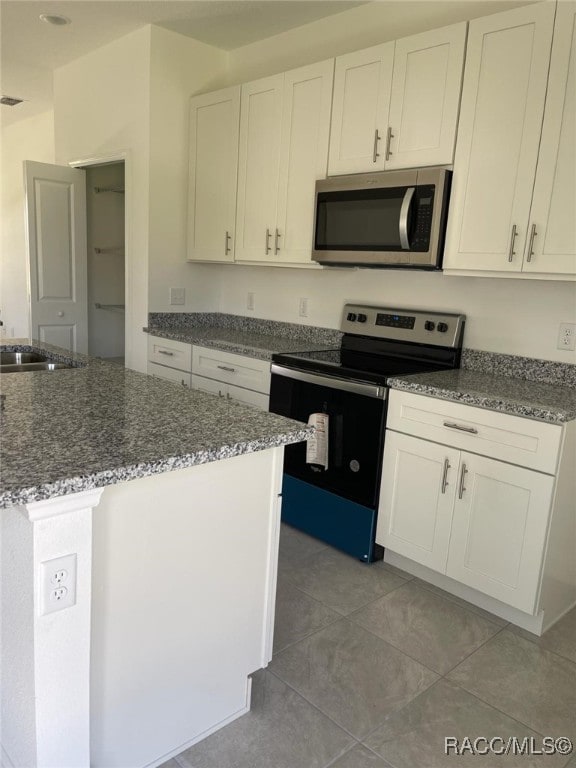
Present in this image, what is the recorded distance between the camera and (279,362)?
294cm

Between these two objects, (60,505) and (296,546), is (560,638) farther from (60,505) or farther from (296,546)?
(60,505)

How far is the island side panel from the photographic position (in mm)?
1337

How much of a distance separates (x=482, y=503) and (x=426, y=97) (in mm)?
1736

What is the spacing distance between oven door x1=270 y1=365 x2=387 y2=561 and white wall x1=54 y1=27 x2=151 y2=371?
4.51 ft

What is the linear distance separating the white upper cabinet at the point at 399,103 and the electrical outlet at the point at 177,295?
4.72 feet

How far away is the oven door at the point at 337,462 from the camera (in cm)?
257

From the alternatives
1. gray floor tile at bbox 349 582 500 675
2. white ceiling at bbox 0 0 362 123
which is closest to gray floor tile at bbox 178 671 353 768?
gray floor tile at bbox 349 582 500 675

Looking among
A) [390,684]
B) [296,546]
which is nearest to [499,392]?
[390,684]

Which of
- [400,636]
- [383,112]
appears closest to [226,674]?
[400,636]

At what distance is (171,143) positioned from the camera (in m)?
3.67

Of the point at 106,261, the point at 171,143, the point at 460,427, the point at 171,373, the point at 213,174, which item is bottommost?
the point at 171,373

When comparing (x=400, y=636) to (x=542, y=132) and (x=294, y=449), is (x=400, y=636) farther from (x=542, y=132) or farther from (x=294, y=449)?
(x=542, y=132)

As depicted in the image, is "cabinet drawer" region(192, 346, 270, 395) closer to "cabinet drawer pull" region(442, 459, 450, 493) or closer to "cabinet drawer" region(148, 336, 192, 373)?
"cabinet drawer" region(148, 336, 192, 373)

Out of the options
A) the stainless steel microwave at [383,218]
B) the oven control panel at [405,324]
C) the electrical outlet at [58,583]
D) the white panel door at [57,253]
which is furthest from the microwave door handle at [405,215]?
the white panel door at [57,253]
